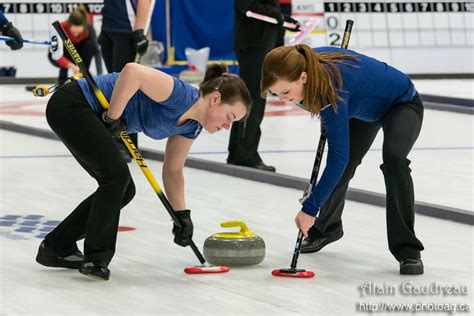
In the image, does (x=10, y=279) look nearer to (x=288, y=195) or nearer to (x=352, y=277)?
(x=352, y=277)

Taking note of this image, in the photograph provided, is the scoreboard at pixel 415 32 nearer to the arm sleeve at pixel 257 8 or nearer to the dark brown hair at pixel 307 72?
the arm sleeve at pixel 257 8

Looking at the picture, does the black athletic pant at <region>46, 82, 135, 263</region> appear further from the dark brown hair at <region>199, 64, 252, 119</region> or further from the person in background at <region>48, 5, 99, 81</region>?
the person in background at <region>48, 5, 99, 81</region>

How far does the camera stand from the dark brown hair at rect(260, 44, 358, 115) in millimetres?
3711

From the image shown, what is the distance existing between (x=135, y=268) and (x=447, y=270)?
112 centimetres

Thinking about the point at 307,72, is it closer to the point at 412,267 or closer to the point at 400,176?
the point at 400,176

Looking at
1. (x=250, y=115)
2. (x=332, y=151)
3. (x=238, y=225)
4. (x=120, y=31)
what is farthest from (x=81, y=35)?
(x=332, y=151)

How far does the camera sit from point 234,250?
415 centimetres

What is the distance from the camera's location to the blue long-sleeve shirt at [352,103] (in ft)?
12.5

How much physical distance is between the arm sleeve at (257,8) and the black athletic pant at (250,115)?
0.21 meters

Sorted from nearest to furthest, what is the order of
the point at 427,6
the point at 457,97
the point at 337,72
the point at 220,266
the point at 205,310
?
1. the point at 205,310
2. the point at 337,72
3. the point at 220,266
4. the point at 457,97
5. the point at 427,6

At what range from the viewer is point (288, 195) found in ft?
19.4

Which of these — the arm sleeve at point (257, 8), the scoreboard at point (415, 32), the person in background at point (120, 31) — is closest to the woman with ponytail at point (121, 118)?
the arm sleeve at point (257, 8)

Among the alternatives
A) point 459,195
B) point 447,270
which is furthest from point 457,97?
point 447,270

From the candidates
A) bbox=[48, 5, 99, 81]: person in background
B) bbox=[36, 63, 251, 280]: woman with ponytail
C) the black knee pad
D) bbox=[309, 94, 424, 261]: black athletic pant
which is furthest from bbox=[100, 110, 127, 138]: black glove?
bbox=[48, 5, 99, 81]: person in background
